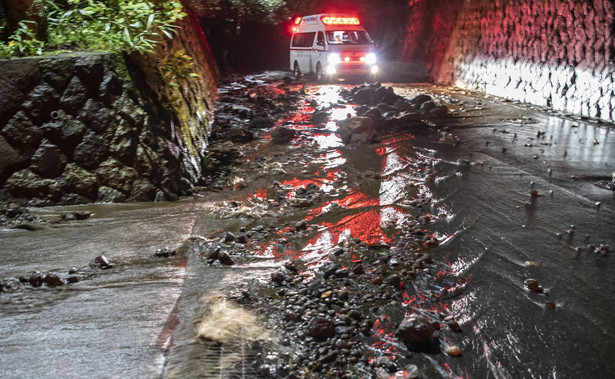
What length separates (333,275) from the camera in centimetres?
374

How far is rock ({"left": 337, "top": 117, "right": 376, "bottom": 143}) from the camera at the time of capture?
8.65 meters

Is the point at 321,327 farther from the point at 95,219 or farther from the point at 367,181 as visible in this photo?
the point at 367,181

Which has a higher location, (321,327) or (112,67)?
(112,67)

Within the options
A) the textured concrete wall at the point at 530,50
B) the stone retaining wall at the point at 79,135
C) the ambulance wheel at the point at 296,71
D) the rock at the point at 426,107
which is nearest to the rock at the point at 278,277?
the stone retaining wall at the point at 79,135

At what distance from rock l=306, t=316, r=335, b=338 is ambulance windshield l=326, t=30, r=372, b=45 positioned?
48.3 ft

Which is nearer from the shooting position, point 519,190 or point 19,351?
point 19,351

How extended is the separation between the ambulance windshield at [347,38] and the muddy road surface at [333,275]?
33.3 feet

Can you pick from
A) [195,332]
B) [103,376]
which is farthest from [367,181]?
[103,376]

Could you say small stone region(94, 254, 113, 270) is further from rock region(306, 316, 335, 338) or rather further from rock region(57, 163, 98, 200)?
rock region(306, 316, 335, 338)

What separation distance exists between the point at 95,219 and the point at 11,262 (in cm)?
105

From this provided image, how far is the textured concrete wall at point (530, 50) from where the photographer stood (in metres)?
9.88

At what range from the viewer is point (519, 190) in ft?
19.3

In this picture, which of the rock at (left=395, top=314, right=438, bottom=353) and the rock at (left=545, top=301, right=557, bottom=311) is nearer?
the rock at (left=395, top=314, right=438, bottom=353)

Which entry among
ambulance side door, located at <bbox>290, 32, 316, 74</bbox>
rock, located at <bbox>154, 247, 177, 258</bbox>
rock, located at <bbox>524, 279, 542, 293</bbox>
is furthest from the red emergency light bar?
rock, located at <bbox>524, 279, 542, 293</bbox>
